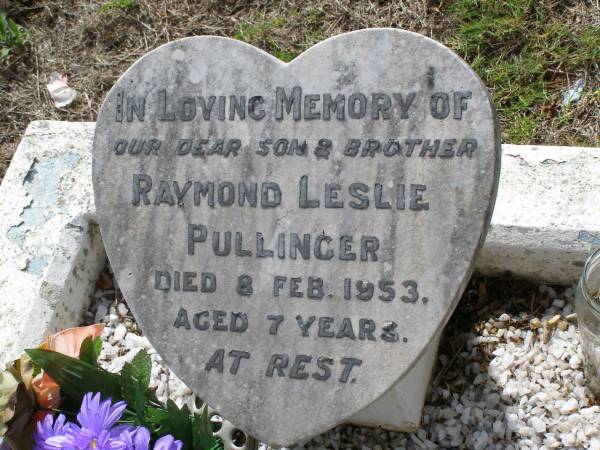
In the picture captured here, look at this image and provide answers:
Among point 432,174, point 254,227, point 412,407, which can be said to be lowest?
point 412,407

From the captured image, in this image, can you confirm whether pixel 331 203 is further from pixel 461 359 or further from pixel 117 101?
pixel 461 359

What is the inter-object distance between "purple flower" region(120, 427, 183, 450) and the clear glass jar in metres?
1.05

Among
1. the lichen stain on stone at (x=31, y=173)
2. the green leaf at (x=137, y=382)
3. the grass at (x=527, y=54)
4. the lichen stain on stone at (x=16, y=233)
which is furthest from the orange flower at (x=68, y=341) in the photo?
the grass at (x=527, y=54)

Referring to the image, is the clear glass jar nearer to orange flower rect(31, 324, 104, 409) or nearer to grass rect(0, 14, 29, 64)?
orange flower rect(31, 324, 104, 409)

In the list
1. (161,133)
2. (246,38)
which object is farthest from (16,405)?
(246,38)

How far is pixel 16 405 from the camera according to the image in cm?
185

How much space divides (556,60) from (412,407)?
1.42 meters

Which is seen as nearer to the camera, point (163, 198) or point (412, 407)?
point (163, 198)

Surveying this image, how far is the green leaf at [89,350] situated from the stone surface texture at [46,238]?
1.41ft

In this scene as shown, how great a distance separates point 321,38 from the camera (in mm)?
3086

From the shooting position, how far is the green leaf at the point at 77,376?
1906 mm

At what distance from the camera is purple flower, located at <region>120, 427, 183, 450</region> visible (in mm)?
1758

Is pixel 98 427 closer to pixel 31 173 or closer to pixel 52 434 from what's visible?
pixel 52 434

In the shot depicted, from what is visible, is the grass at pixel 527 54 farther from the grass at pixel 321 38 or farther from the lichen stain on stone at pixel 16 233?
the lichen stain on stone at pixel 16 233
